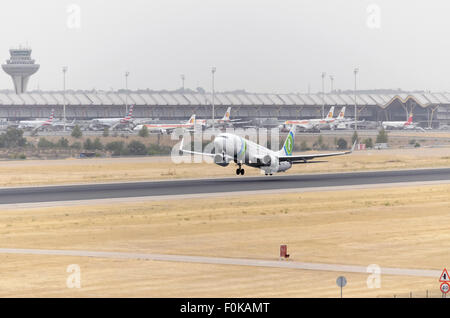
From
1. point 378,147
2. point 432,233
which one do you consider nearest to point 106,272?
point 432,233

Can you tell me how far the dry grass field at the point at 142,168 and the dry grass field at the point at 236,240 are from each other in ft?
89.6

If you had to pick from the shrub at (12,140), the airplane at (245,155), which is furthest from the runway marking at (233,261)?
the shrub at (12,140)

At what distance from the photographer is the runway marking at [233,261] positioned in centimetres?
4162

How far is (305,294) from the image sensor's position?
36.3m

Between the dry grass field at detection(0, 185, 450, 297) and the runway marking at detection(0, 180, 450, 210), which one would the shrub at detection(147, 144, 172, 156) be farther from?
the dry grass field at detection(0, 185, 450, 297)

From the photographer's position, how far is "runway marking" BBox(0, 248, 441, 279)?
137 ft

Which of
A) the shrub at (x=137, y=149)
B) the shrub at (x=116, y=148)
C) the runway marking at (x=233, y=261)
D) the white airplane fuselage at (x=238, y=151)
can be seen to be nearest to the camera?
the runway marking at (x=233, y=261)

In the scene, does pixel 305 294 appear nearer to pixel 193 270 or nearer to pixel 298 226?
pixel 193 270

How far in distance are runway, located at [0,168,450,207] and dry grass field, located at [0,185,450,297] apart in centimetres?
640

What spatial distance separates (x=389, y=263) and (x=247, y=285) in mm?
10319

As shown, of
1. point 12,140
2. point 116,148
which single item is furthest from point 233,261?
point 12,140

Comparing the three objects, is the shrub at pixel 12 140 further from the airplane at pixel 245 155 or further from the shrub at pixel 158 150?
the airplane at pixel 245 155

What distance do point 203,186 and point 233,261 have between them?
39966mm

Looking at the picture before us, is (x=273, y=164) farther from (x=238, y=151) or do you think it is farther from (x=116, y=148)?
(x=116, y=148)
